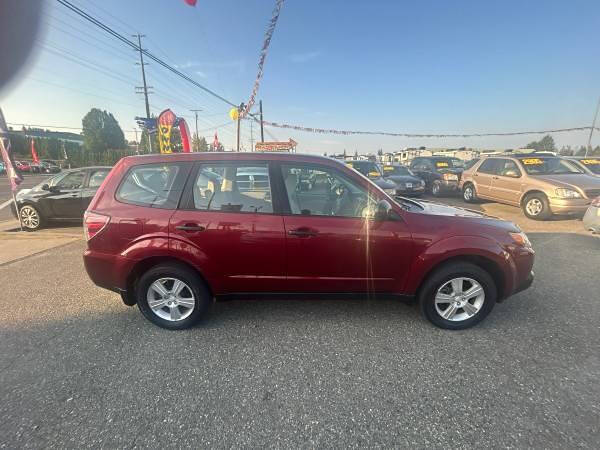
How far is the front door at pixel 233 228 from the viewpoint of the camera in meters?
2.60

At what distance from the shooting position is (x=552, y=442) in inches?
66.3

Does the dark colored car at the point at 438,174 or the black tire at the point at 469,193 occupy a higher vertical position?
the dark colored car at the point at 438,174

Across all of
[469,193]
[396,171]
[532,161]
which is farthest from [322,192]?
[396,171]

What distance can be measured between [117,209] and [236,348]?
69.8 inches

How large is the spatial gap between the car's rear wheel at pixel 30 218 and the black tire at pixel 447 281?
8.88 metres

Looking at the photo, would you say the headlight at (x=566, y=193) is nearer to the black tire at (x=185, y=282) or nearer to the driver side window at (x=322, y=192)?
the driver side window at (x=322, y=192)

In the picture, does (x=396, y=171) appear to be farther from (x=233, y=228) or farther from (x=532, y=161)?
(x=233, y=228)

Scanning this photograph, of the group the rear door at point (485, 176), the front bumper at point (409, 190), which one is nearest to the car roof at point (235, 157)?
the rear door at point (485, 176)

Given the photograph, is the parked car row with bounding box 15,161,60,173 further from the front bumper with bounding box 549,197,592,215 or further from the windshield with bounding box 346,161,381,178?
the front bumper with bounding box 549,197,592,215

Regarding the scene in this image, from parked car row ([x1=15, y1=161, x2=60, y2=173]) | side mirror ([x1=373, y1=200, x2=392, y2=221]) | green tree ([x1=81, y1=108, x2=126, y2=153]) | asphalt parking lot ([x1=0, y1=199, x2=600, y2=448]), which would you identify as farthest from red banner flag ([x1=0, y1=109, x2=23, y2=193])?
green tree ([x1=81, y1=108, x2=126, y2=153])

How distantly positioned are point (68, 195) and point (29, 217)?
1343 mm

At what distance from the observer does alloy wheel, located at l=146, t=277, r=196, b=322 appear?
278cm

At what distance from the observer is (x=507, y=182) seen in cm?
820

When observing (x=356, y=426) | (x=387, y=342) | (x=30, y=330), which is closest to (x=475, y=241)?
(x=387, y=342)
